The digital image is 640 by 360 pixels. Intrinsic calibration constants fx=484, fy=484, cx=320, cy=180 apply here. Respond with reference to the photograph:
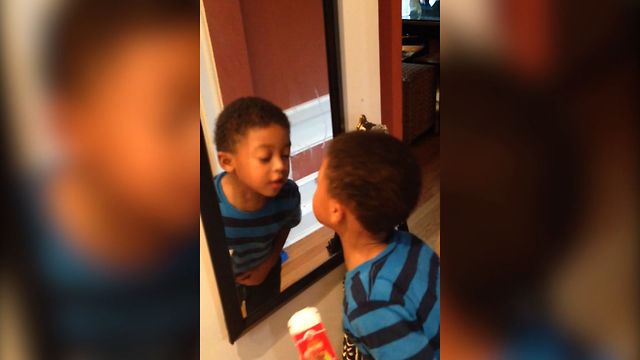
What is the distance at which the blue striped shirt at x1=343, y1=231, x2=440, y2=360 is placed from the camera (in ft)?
1.42

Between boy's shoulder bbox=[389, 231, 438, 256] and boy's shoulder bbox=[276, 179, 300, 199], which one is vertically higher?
boy's shoulder bbox=[276, 179, 300, 199]

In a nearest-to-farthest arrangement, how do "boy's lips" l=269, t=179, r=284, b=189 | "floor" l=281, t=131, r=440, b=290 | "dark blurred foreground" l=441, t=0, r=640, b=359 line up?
"dark blurred foreground" l=441, t=0, r=640, b=359 → "floor" l=281, t=131, r=440, b=290 → "boy's lips" l=269, t=179, r=284, b=189

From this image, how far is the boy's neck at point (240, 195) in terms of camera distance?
1.59ft

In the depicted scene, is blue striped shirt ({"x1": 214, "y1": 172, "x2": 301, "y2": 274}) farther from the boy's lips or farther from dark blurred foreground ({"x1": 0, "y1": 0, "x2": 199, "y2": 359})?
dark blurred foreground ({"x1": 0, "y1": 0, "x2": 199, "y2": 359})

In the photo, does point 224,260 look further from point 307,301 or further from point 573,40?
point 573,40

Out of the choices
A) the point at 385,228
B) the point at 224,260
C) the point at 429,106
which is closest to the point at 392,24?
the point at 429,106

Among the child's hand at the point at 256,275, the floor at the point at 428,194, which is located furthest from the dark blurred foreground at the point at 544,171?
the child's hand at the point at 256,275

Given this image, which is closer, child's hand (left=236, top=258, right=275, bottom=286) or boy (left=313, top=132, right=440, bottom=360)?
boy (left=313, top=132, right=440, bottom=360)

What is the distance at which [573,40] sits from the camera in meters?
0.25

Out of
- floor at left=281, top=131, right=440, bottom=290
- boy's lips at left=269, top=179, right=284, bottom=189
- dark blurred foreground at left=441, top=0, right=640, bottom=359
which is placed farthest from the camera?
boy's lips at left=269, top=179, right=284, bottom=189

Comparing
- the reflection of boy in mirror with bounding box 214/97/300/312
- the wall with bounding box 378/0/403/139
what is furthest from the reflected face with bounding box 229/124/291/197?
the wall with bounding box 378/0/403/139

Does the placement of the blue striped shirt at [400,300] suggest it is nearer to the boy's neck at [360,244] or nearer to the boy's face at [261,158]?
the boy's neck at [360,244]

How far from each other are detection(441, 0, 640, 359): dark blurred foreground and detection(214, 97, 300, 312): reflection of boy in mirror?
0.21m

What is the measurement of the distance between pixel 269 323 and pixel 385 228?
0.26m
